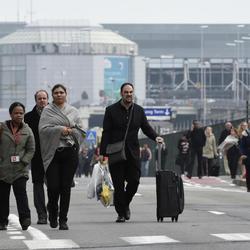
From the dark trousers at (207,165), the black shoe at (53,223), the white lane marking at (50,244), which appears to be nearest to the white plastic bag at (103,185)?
the black shoe at (53,223)

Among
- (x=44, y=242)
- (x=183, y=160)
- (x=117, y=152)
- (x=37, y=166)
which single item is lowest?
(x=183, y=160)

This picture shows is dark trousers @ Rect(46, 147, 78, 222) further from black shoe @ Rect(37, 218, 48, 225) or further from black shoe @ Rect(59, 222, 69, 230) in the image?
black shoe @ Rect(37, 218, 48, 225)

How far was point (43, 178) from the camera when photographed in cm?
2048

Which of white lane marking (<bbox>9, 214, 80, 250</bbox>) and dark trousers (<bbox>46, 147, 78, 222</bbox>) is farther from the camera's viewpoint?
dark trousers (<bbox>46, 147, 78, 222</bbox>)

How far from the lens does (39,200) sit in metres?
20.4

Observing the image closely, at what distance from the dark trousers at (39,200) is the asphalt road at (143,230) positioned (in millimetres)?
331

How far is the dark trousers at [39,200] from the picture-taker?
20391 millimetres

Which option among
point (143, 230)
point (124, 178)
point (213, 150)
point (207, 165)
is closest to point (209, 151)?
point (213, 150)

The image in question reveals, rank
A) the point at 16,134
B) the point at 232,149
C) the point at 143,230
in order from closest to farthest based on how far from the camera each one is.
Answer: the point at 143,230 < the point at 16,134 < the point at 232,149

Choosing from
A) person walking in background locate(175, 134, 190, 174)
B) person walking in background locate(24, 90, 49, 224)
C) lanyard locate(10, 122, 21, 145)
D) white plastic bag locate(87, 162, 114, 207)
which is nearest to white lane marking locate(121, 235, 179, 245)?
lanyard locate(10, 122, 21, 145)

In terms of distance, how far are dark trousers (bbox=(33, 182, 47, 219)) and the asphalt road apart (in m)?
0.33

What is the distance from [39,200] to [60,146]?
155 centimetres

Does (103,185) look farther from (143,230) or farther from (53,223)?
(143,230)

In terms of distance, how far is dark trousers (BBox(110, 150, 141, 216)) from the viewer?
20.3 m
